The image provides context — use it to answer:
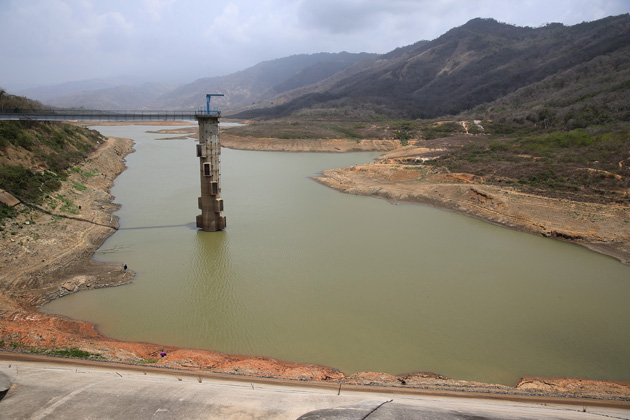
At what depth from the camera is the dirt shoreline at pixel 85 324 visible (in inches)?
360

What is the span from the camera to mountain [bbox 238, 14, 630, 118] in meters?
94.6

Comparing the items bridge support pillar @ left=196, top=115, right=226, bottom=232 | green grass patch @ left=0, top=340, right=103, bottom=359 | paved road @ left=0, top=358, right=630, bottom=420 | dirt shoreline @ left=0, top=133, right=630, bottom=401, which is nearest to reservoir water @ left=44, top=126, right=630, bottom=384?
dirt shoreline @ left=0, top=133, right=630, bottom=401

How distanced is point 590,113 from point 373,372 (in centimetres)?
5263

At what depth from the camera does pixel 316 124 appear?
81.1 m

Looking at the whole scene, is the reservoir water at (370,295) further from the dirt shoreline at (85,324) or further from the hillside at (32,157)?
the hillside at (32,157)

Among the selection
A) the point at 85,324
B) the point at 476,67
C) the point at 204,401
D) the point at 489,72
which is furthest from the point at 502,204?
the point at 476,67

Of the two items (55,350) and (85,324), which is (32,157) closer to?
(85,324)

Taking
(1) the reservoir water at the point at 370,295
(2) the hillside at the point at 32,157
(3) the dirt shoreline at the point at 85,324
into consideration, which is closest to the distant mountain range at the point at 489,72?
(1) the reservoir water at the point at 370,295

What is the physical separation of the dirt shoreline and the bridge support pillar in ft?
16.6

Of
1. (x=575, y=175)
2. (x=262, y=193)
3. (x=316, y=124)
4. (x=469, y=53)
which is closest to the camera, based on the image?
(x=575, y=175)

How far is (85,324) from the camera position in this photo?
1187 cm

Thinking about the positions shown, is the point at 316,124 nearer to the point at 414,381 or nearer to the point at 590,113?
the point at 590,113

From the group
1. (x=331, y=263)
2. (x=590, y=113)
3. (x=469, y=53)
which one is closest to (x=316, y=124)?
(x=590, y=113)

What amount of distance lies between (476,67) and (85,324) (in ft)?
484
